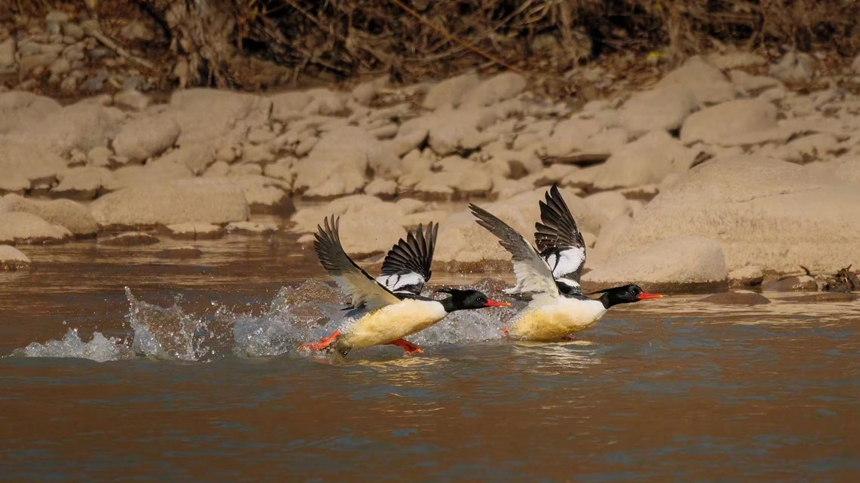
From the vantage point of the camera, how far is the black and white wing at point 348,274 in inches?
333

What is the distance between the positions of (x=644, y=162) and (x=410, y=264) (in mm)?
9930

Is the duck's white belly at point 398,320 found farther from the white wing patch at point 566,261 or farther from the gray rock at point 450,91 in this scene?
the gray rock at point 450,91

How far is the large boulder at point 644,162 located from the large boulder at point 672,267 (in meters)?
6.34

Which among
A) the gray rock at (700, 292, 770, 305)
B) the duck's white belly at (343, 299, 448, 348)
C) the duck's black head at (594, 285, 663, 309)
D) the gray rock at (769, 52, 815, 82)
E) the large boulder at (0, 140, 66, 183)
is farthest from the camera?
the gray rock at (769, 52, 815, 82)

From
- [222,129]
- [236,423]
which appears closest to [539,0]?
[222,129]

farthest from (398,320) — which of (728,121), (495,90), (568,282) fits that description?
(495,90)

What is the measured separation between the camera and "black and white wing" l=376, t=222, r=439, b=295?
939 cm

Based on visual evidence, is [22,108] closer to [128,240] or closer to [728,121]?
[128,240]

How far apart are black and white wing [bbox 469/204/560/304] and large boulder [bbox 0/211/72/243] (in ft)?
23.8

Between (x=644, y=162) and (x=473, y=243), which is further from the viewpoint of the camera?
(x=644, y=162)

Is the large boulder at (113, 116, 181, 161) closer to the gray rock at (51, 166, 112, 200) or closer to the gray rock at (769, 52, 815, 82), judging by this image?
the gray rock at (51, 166, 112, 200)

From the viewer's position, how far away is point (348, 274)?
873cm

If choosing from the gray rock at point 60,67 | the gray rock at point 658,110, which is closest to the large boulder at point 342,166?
the gray rock at point 658,110

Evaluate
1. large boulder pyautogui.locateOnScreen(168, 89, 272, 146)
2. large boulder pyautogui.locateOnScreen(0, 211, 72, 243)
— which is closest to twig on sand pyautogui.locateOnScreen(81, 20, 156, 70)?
large boulder pyautogui.locateOnScreen(168, 89, 272, 146)
